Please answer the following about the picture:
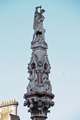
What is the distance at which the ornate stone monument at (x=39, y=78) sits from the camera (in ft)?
53.1

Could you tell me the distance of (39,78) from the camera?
55.2 ft

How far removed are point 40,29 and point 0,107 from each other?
25.8 metres

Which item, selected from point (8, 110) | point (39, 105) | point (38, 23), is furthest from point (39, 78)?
point (8, 110)

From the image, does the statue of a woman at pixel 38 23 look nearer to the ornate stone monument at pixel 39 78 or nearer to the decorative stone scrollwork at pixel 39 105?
the ornate stone monument at pixel 39 78

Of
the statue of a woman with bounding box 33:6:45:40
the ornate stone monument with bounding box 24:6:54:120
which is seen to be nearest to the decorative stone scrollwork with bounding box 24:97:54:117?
the ornate stone monument with bounding box 24:6:54:120

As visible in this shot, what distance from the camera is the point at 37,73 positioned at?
17.0 m

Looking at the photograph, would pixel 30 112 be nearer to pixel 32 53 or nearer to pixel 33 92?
pixel 33 92

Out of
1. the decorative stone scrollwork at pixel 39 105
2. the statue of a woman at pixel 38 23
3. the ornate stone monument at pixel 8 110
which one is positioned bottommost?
the decorative stone scrollwork at pixel 39 105

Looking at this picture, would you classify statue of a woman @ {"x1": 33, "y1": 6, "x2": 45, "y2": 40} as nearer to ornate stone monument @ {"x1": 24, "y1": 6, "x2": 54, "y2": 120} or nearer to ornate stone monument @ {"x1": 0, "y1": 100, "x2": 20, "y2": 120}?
ornate stone monument @ {"x1": 24, "y1": 6, "x2": 54, "y2": 120}

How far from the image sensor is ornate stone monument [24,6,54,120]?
53.1 feet

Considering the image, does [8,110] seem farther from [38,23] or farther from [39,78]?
[39,78]

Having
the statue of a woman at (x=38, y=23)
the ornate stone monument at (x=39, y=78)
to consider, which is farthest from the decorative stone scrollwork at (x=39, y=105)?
the statue of a woman at (x=38, y=23)

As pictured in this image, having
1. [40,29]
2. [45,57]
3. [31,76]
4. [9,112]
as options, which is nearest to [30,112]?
[31,76]

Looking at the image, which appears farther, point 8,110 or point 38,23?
point 8,110
